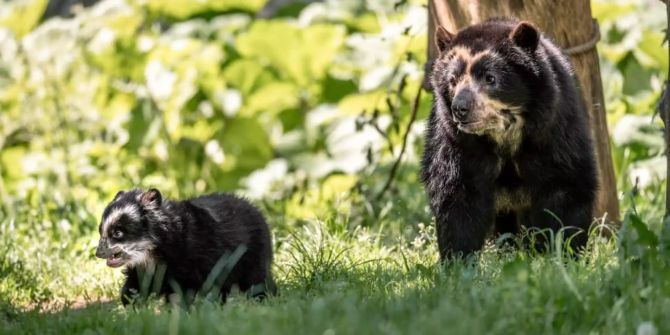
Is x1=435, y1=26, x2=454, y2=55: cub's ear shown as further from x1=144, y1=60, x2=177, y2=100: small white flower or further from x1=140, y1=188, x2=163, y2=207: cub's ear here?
x1=144, y1=60, x2=177, y2=100: small white flower

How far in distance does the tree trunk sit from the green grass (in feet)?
2.93

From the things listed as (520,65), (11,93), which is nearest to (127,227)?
(520,65)

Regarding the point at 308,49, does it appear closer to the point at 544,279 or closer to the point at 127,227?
the point at 127,227

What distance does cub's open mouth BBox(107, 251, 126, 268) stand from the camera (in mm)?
6039

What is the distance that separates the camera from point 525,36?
5863 millimetres

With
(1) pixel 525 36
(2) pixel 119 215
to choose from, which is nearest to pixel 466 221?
(1) pixel 525 36

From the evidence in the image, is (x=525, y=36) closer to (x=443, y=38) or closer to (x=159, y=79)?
(x=443, y=38)

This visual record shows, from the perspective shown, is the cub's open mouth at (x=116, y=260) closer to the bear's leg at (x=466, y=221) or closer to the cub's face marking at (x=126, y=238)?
the cub's face marking at (x=126, y=238)

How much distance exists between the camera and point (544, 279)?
188 inches

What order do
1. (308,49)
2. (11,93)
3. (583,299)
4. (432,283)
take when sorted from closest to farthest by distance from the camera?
(583,299) < (432,283) < (308,49) < (11,93)

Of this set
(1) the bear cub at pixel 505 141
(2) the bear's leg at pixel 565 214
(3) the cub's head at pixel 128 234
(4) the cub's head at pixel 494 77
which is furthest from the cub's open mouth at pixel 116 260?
(2) the bear's leg at pixel 565 214

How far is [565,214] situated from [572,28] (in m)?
1.36

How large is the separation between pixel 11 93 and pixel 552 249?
722 cm

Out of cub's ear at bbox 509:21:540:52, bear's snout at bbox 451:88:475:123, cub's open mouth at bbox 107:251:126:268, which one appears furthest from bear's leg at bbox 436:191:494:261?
cub's open mouth at bbox 107:251:126:268
